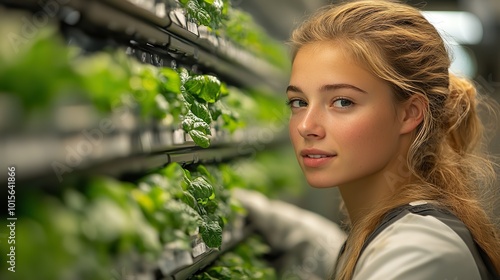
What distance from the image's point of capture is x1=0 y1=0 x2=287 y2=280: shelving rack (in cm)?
109

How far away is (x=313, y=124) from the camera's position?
5.99 feet

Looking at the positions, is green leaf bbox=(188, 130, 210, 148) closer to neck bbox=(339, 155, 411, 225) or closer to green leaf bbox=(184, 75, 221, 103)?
green leaf bbox=(184, 75, 221, 103)

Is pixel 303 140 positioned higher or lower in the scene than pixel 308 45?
lower

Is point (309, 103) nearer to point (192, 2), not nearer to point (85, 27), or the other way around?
point (192, 2)

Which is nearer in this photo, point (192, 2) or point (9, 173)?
point (9, 173)

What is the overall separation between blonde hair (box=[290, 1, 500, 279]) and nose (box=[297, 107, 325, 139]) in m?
0.18

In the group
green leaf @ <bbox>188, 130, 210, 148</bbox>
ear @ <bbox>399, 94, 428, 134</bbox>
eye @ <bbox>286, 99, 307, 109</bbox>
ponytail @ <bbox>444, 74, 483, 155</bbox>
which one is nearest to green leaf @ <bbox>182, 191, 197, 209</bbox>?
green leaf @ <bbox>188, 130, 210, 148</bbox>

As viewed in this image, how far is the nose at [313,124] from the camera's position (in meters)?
1.83

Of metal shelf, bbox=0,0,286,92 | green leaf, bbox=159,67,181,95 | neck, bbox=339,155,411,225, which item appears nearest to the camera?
metal shelf, bbox=0,0,286,92

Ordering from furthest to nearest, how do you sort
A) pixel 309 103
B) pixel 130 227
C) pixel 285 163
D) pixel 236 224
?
pixel 285 163
pixel 236 224
pixel 309 103
pixel 130 227

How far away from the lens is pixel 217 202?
2.05 metres

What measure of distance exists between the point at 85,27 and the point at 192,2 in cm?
53

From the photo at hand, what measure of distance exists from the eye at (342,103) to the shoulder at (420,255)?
36 centimetres

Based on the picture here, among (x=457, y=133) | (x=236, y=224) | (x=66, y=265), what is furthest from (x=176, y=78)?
(x=236, y=224)
